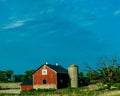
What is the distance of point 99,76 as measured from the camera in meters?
55.6

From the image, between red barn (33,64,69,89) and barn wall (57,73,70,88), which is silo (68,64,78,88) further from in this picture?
red barn (33,64,69,89)

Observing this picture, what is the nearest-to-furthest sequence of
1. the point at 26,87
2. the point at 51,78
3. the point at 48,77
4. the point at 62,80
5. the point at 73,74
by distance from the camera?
the point at 51,78, the point at 48,77, the point at 62,80, the point at 26,87, the point at 73,74

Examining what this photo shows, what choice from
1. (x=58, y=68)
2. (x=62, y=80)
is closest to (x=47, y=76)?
(x=62, y=80)

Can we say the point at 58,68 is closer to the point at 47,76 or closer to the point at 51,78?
the point at 47,76

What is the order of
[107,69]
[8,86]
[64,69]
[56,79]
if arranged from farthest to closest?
1. [8,86]
2. [64,69]
3. [56,79]
4. [107,69]

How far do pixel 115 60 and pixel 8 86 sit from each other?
5021 cm

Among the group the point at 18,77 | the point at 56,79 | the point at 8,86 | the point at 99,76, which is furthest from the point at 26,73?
the point at 99,76

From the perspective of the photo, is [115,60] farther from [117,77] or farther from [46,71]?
[46,71]

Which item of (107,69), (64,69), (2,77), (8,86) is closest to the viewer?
(107,69)

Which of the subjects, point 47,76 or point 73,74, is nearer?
point 47,76

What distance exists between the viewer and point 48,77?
8625cm

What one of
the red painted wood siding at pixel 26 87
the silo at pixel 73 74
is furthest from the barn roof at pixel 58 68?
the red painted wood siding at pixel 26 87

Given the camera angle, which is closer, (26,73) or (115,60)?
(115,60)

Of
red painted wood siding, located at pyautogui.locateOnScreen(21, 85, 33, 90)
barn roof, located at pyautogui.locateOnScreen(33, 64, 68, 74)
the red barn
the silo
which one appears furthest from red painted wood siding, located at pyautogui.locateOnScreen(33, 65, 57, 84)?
the silo
